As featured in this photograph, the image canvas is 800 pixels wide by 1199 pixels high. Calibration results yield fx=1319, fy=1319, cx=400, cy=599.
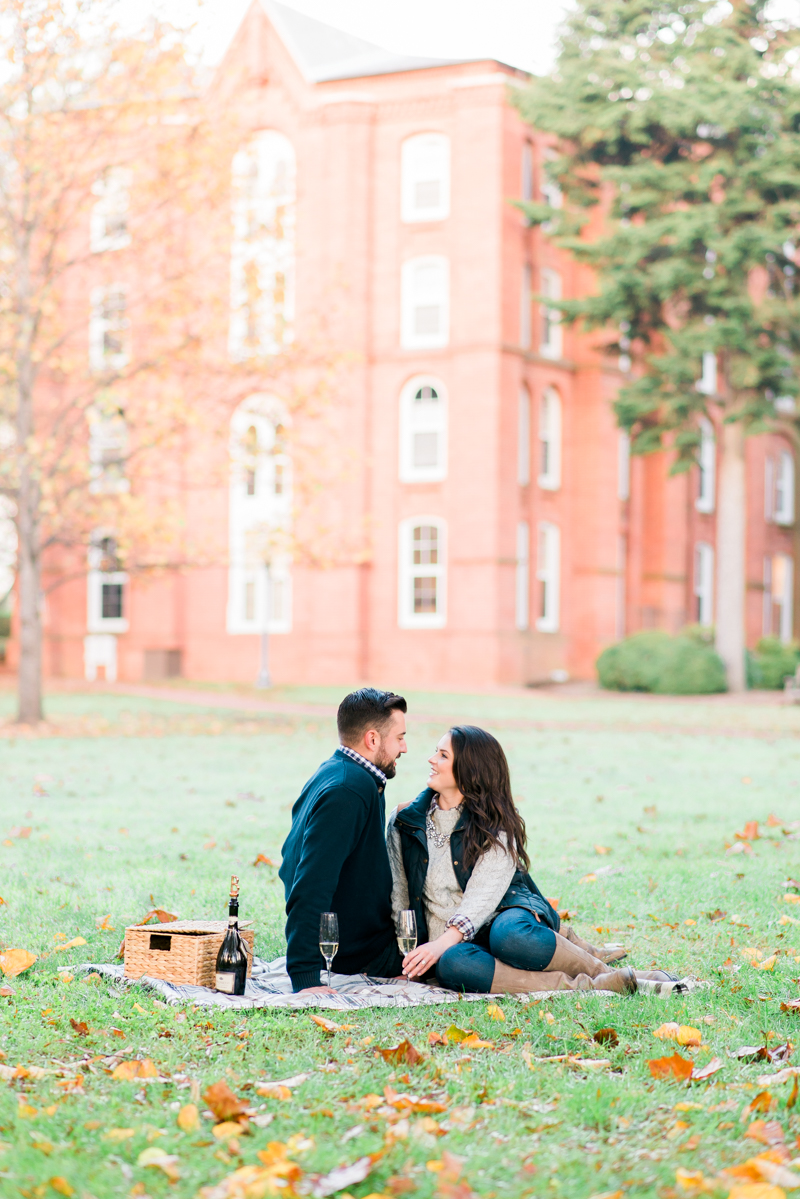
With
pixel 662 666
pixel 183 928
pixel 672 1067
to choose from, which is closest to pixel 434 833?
pixel 183 928

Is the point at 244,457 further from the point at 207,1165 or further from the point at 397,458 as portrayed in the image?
the point at 207,1165

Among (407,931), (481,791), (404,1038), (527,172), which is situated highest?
(527,172)

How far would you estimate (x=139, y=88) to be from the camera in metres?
18.8

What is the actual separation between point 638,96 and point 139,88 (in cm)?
1380

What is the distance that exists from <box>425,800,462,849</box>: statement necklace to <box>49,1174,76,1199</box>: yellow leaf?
97.7 inches

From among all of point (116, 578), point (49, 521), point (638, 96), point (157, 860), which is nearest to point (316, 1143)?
point (157, 860)

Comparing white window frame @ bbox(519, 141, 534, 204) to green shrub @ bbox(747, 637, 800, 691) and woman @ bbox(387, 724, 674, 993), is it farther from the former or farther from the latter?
woman @ bbox(387, 724, 674, 993)

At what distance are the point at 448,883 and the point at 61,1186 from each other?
2.50 m

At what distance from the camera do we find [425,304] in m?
33.4

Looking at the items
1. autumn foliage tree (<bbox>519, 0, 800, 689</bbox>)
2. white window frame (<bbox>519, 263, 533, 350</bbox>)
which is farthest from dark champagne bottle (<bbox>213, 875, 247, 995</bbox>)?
white window frame (<bbox>519, 263, 533, 350</bbox>)

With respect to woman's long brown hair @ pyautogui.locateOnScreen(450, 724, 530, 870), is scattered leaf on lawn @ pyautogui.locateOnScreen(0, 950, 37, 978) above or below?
below

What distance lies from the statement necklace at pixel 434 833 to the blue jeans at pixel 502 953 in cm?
38

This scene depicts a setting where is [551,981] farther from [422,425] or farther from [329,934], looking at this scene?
[422,425]

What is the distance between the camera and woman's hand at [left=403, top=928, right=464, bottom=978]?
5.22 metres
